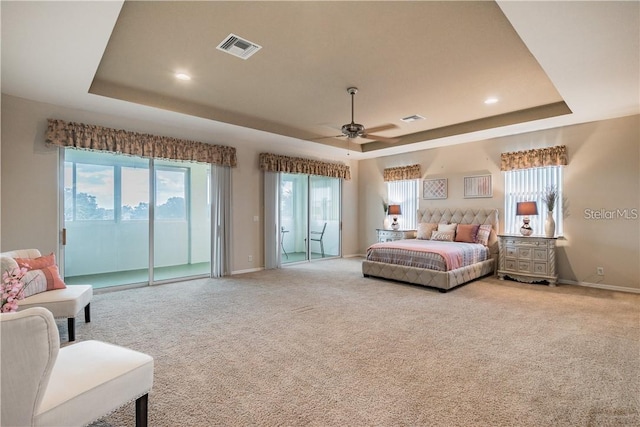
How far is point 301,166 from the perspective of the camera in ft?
23.8

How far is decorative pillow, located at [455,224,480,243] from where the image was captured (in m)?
6.11

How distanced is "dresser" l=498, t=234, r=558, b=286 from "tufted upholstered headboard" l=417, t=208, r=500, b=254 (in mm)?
491

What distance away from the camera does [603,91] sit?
12.7 ft

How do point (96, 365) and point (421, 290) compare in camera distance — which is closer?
point (96, 365)

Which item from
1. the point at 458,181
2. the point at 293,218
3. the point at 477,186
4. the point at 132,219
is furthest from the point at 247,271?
the point at 477,186

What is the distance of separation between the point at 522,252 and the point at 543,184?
131 cm

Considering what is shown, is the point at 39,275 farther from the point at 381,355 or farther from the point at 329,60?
the point at 329,60

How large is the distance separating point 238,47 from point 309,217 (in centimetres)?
492

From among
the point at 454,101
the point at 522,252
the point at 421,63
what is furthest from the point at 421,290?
the point at 421,63

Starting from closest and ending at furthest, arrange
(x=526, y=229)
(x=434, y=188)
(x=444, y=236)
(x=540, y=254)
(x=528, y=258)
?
(x=540, y=254) < (x=528, y=258) < (x=526, y=229) < (x=444, y=236) < (x=434, y=188)

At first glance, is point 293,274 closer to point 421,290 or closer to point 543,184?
point 421,290

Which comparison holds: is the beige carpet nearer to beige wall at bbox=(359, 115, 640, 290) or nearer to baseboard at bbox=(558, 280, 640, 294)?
baseboard at bbox=(558, 280, 640, 294)

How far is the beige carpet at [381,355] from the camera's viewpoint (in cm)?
199

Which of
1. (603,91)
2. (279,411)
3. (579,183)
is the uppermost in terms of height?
(603,91)
